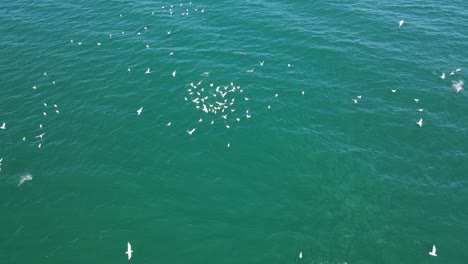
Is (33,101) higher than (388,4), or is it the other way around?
(388,4)

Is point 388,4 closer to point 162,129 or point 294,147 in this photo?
point 294,147

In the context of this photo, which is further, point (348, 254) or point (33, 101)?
point (33, 101)

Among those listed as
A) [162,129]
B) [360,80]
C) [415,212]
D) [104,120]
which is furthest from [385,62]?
[104,120]

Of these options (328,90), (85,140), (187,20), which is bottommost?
(85,140)

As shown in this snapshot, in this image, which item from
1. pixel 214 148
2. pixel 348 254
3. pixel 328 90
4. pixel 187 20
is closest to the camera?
pixel 348 254

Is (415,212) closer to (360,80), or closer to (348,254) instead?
(348,254)

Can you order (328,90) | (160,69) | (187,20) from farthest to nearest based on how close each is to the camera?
1. (187,20)
2. (160,69)
3. (328,90)
